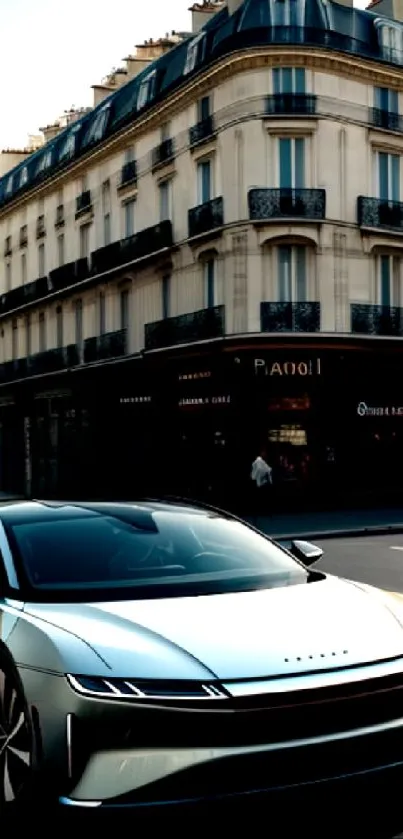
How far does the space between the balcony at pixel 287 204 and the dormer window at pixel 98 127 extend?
30.6 feet

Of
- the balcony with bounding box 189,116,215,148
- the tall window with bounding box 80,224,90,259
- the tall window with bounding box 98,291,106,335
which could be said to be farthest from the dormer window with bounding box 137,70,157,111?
the tall window with bounding box 98,291,106,335

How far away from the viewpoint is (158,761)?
131 inches

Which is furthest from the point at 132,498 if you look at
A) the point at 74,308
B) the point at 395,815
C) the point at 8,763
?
the point at 74,308

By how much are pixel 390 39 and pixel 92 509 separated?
26.6 m

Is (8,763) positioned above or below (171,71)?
below

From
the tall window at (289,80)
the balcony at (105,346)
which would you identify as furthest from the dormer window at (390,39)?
the balcony at (105,346)

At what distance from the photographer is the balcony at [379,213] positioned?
27.7 meters

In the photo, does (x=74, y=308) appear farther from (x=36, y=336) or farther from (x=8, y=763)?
(x=8, y=763)

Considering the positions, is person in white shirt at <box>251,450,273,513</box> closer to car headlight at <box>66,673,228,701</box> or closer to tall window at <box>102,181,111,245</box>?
tall window at <box>102,181,111,245</box>

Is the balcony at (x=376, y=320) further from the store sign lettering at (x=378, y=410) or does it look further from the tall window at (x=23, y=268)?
the tall window at (x=23, y=268)

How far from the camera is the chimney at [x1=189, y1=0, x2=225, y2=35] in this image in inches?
1287

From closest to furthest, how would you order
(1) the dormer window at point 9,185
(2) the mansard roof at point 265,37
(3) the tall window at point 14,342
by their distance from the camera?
(2) the mansard roof at point 265,37
(3) the tall window at point 14,342
(1) the dormer window at point 9,185

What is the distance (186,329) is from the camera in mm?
28594

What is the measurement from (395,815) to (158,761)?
38.6 inches
